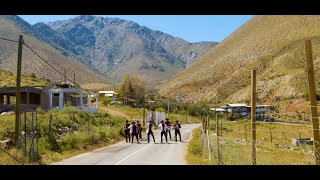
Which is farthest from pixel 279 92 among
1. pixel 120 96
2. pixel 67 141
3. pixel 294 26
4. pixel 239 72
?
pixel 67 141

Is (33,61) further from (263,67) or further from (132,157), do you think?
(132,157)

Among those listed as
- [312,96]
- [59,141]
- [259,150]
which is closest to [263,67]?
[259,150]

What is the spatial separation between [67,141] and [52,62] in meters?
130

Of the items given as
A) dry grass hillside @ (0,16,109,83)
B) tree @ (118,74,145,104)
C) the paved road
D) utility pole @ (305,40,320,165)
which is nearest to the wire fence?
utility pole @ (305,40,320,165)

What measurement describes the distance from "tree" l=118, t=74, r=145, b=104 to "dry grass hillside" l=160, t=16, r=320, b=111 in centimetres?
2391

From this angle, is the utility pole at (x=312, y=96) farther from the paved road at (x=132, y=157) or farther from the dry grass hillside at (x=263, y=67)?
the dry grass hillside at (x=263, y=67)

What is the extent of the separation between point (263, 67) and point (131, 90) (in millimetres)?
35824

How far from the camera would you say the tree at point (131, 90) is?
9225cm

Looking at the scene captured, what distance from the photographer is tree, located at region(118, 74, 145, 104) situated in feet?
303

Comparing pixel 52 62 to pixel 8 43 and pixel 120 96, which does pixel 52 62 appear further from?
pixel 120 96

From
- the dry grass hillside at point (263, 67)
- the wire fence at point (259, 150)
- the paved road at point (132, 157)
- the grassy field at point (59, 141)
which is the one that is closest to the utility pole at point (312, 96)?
the wire fence at point (259, 150)

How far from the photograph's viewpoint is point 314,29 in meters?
109

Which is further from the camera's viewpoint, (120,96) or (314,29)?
(314,29)
